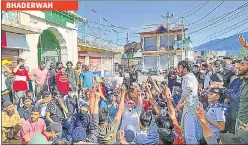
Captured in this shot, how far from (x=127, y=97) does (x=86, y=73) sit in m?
3.49

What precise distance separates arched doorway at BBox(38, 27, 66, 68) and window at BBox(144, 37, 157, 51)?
2247cm

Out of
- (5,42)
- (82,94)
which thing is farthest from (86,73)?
(5,42)

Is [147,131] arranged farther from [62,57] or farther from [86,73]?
[62,57]

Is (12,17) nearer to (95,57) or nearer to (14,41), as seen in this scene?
(14,41)

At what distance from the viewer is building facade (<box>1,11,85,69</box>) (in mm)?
8672

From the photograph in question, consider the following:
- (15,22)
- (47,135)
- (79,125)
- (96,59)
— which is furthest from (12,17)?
(96,59)

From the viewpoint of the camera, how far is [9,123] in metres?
4.52

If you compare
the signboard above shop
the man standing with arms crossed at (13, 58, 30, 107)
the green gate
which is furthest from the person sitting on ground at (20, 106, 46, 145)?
the green gate

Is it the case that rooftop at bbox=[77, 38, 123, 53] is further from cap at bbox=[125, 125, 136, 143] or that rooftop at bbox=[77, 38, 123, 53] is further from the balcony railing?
cap at bbox=[125, 125, 136, 143]

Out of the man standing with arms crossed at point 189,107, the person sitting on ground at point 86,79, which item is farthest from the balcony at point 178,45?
the man standing with arms crossed at point 189,107

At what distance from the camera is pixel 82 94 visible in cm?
609

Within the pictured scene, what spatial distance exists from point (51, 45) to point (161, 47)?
22.3 meters

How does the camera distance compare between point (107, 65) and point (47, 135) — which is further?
point (107, 65)

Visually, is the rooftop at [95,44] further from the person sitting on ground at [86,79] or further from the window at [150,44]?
the window at [150,44]
